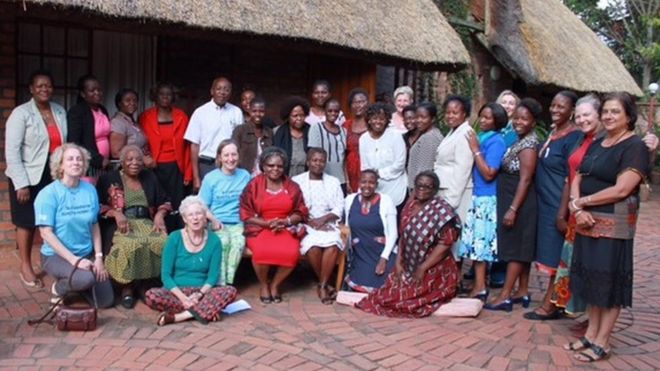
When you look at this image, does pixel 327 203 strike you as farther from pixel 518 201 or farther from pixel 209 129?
pixel 518 201

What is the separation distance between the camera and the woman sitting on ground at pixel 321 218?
521cm

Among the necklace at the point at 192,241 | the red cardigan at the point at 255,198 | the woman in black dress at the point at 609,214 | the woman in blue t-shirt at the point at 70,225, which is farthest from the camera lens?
the red cardigan at the point at 255,198

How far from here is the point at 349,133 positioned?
234 inches

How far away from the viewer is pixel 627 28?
26.6 metres

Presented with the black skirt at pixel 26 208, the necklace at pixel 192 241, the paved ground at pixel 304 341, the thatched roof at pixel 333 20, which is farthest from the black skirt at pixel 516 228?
the black skirt at pixel 26 208

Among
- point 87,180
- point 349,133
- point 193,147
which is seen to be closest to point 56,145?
point 87,180

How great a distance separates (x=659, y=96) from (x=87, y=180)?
19.6m

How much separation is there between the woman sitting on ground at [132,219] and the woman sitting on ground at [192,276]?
0.87 feet

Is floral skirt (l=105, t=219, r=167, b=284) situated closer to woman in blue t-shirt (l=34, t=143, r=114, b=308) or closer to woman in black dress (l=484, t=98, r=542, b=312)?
woman in blue t-shirt (l=34, t=143, r=114, b=308)

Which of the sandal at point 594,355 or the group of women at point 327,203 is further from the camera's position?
the group of women at point 327,203

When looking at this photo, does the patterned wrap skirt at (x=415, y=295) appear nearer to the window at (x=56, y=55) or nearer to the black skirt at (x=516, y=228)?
the black skirt at (x=516, y=228)

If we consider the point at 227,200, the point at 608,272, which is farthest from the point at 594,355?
the point at 227,200

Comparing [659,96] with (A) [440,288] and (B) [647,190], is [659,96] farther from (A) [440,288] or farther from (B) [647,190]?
(A) [440,288]

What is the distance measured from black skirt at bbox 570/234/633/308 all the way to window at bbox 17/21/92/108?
5056mm
